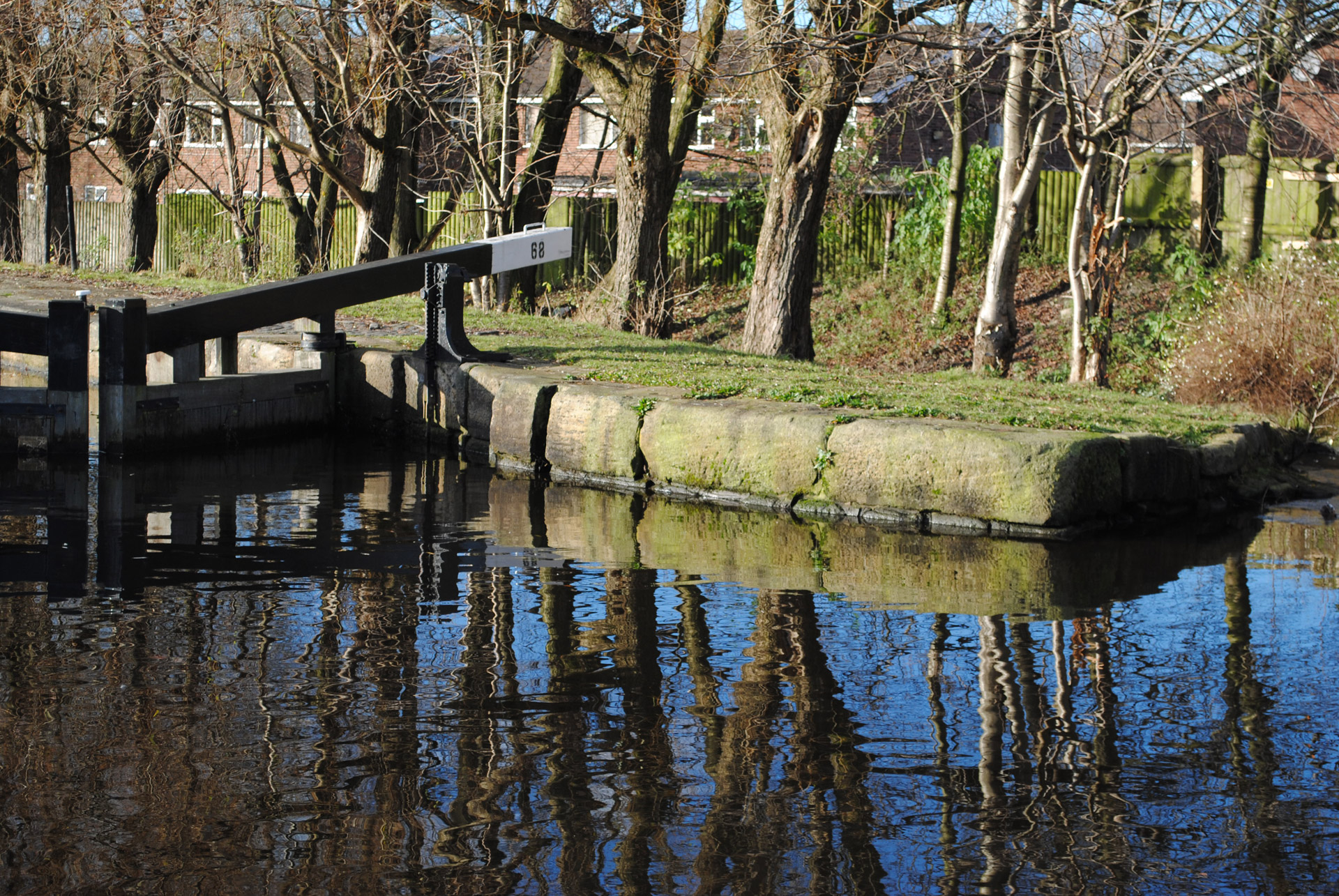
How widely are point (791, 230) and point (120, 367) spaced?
21.5ft

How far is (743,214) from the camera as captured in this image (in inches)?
957

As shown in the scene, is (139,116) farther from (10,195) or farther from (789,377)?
(789,377)

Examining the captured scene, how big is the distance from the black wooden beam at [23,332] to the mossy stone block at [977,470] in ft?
17.1

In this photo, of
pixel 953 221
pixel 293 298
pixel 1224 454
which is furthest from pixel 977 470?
pixel 953 221

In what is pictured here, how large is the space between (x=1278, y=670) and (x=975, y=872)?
217cm

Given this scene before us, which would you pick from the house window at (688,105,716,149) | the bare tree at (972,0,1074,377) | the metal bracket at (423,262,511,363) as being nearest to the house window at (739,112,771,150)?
the house window at (688,105,716,149)

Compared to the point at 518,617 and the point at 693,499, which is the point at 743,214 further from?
the point at 518,617

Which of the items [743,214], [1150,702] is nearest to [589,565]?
[1150,702]

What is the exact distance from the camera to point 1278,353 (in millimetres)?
10570

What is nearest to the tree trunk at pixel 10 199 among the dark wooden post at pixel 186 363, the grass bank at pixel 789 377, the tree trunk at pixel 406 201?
the grass bank at pixel 789 377

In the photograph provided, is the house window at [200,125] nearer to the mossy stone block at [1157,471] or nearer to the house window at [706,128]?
the house window at [706,128]

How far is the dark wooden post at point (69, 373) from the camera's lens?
9086mm

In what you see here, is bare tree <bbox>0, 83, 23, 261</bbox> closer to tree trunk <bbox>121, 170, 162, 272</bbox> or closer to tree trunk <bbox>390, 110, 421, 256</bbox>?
tree trunk <bbox>121, 170, 162, 272</bbox>

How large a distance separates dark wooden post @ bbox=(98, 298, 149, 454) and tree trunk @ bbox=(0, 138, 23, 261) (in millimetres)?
16096
